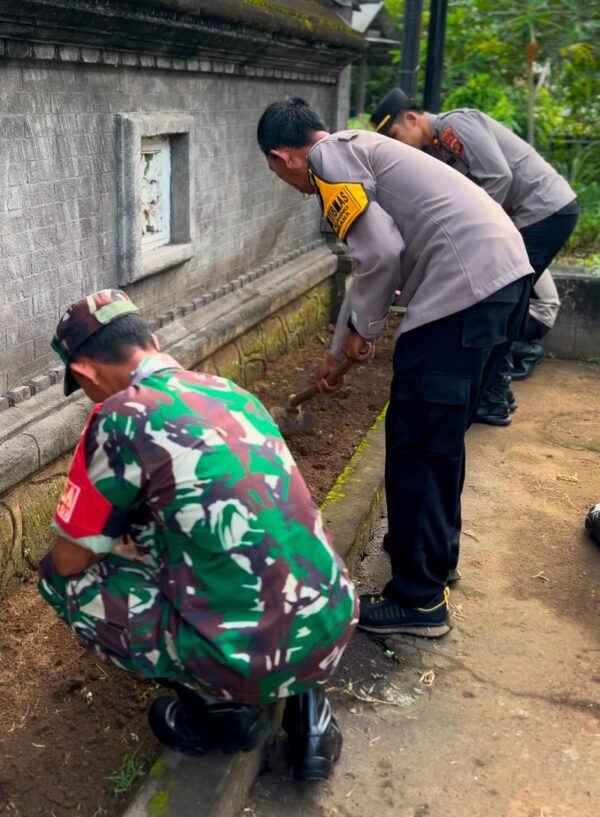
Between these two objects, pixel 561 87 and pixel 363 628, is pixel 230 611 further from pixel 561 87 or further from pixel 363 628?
pixel 561 87

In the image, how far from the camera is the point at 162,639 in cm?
225

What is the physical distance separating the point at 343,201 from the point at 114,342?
1.24 m

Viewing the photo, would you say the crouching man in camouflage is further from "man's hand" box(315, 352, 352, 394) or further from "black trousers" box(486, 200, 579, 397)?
"black trousers" box(486, 200, 579, 397)

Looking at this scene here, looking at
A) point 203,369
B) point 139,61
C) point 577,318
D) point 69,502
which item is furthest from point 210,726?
point 577,318

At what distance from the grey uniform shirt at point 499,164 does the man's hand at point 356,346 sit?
1.84 m

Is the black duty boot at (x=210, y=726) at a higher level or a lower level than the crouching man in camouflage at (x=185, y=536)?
lower

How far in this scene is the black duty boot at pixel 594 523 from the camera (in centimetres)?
415

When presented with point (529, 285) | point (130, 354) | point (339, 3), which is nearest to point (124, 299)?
point (130, 354)

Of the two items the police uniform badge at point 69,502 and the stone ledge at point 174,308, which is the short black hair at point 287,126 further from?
the police uniform badge at point 69,502

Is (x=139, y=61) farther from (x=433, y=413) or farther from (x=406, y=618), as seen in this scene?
(x=406, y=618)

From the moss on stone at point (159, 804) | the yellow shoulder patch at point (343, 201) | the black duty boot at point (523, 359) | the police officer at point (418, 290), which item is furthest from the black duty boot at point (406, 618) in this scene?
the black duty boot at point (523, 359)

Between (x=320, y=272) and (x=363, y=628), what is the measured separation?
3.80 meters

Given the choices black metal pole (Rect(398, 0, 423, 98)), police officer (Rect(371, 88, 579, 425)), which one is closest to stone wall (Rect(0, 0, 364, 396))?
police officer (Rect(371, 88, 579, 425))

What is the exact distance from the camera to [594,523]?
13.7 feet
